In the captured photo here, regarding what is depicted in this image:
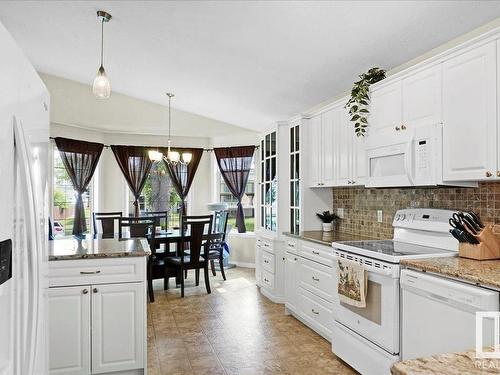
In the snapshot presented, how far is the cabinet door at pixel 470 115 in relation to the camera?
7.16 ft

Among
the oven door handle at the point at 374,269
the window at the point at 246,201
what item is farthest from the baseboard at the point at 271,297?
the window at the point at 246,201

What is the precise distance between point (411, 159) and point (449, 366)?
6.91ft

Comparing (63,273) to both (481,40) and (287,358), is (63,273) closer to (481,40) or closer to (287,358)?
(287,358)

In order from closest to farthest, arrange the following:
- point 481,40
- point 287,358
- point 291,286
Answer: point 481,40 < point 287,358 < point 291,286

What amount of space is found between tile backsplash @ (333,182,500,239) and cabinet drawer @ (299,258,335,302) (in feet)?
2.14

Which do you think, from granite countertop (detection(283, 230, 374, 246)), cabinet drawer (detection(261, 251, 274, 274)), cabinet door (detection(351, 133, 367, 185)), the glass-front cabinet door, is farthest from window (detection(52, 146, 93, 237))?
cabinet door (detection(351, 133, 367, 185))

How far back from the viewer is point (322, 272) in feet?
11.0

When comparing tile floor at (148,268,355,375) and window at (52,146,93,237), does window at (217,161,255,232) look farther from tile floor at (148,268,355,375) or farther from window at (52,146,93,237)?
window at (52,146,93,237)

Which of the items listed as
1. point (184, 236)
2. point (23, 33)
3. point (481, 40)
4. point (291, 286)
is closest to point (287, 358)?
point (291, 286)

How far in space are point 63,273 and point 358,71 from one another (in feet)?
9.90

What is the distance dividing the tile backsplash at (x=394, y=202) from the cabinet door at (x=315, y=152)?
328mm

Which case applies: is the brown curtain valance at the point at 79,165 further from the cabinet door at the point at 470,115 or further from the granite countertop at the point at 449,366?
the granite countertop at the point at 449,366

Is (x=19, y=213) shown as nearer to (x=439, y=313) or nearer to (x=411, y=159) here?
(x=439, y=313)

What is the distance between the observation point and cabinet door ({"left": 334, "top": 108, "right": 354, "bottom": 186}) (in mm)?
3504
